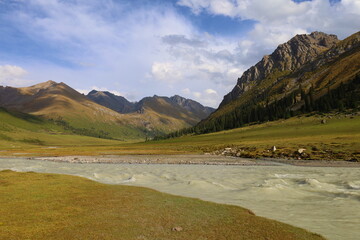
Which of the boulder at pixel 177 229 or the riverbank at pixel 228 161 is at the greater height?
the boulder at pixel 177 229

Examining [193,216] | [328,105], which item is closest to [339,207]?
[193,216]

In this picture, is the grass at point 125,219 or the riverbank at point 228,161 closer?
the grass at point 125,219

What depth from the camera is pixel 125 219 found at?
15.1 meters

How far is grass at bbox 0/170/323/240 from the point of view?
12.7m

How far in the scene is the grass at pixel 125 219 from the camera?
498 inches

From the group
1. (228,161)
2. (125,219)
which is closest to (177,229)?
(125,219)

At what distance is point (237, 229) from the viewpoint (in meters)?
13.5

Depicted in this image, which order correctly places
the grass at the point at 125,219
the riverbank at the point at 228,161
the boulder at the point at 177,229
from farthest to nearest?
1. the riverbank at the point at 228,161
2. the boulder at the point at 177,229
3. the grass at the point at 125,219

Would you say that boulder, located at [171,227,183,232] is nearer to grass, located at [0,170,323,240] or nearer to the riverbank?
grass, located at [0,170,323,240]

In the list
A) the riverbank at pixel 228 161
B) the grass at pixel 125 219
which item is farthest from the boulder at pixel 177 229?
the riverbank at pixel 228 161

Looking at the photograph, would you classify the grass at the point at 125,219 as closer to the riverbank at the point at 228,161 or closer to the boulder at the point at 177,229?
the boulder at the point at 177,229

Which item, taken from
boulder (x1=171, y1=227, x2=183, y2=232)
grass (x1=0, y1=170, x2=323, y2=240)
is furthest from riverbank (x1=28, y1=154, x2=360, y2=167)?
boulder (x1=171, y1=227, x2=183, y2=232)

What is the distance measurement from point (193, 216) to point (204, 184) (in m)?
15.6

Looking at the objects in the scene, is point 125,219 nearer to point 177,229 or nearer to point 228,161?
point 177,229
